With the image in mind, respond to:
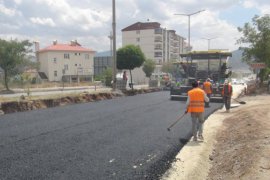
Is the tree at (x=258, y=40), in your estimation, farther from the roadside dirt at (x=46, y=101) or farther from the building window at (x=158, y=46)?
the building window at (x=158, y=46)

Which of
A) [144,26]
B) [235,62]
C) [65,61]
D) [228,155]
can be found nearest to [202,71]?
[235,62]

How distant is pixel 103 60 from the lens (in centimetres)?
8100

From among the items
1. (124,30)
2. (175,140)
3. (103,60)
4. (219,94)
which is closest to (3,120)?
(175,140)

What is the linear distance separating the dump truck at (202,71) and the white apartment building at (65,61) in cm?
4233

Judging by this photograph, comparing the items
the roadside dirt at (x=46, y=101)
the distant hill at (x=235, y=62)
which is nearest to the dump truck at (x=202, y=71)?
the distant hill at (x=235, y=62)

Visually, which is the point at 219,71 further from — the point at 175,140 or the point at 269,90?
the point at 175,140

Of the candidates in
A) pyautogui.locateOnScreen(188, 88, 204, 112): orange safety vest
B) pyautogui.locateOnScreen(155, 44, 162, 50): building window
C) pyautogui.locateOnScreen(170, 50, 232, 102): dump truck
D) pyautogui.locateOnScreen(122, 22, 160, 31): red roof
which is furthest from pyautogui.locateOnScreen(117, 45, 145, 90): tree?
pyautogui.locateOnScreen(122, 22, 160, 31): red roof

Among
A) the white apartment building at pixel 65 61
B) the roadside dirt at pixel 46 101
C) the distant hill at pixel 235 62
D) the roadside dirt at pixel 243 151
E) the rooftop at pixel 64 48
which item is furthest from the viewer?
the rooftop at pixel 64 48

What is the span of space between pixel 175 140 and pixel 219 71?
36.0 feet

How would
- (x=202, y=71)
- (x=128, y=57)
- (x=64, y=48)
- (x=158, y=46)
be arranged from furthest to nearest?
(x=158, y=46), (x=64, y=48), (x=128, y=57), (x=202, y=71)

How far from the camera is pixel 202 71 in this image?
786 inches

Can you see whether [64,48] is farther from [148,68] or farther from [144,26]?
[144,26]

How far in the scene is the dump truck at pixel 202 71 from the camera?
19.5 meters

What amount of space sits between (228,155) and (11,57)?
1165 inches
